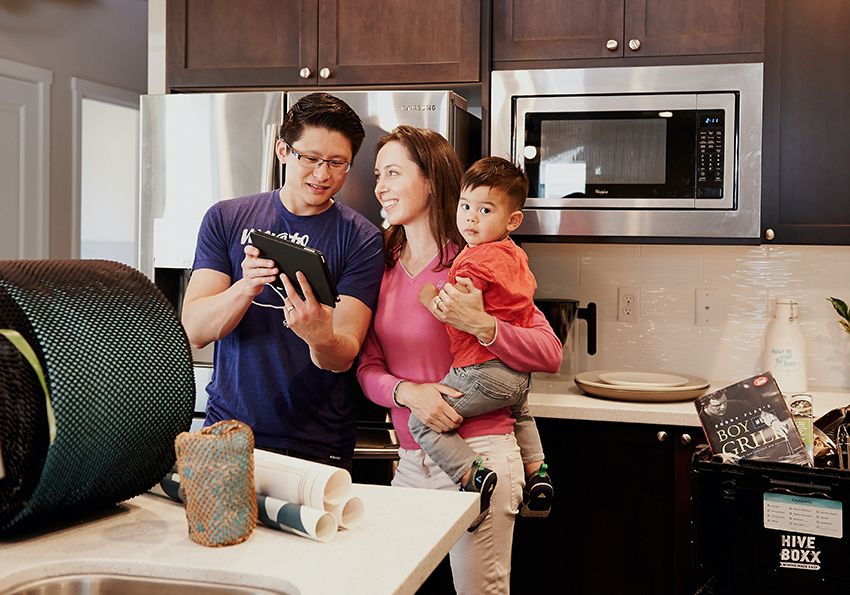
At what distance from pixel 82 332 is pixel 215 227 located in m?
0.82

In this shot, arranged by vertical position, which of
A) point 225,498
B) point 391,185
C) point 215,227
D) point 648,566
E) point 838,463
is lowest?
point 648,566

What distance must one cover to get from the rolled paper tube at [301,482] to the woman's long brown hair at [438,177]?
2.74 feet

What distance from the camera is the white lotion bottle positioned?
2.34m

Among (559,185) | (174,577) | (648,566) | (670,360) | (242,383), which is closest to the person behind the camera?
(174,577)

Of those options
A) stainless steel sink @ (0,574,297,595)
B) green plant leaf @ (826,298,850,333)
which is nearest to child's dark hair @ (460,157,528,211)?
stainless steel sink @ (0,574,297,595)

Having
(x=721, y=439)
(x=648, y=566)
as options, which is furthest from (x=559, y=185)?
(x=648, y=566)

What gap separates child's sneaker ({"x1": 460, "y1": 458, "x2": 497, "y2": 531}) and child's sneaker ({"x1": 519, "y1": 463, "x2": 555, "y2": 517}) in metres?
0.14

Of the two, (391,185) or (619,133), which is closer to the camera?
(391,185)

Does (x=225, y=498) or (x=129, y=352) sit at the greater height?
(x=129, y=352)

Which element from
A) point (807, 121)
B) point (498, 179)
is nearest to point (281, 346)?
point (498, 179)

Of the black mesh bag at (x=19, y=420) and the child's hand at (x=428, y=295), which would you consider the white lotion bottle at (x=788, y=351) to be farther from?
the black mesh bag at (x=19, y=420)

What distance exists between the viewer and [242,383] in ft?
5.42

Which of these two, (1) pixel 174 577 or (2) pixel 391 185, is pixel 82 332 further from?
(2) pixel 391 185

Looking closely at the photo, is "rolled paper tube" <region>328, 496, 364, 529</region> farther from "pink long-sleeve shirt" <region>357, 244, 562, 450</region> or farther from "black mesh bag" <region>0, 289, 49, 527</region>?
"pink long-sleeve shirt" <region>357, 244, 562, 450</region>
